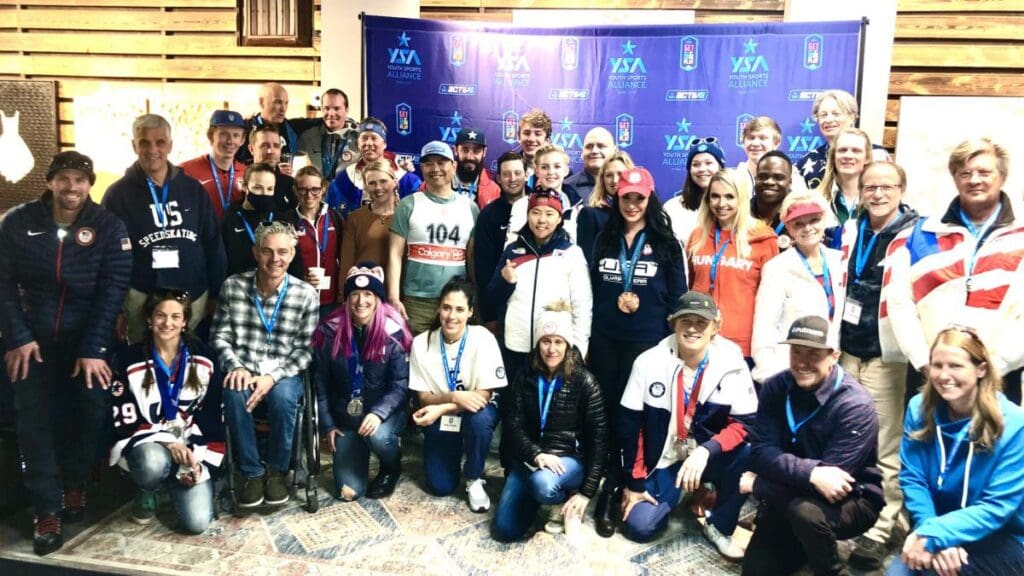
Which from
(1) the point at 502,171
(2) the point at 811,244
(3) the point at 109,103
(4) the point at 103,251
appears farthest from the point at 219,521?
(3) the point at 109,103

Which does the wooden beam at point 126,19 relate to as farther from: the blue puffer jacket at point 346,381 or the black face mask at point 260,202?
the blue puffer jacket at point 346,381

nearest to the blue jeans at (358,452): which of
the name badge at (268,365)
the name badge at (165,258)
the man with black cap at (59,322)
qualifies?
the name badge at (268,365)

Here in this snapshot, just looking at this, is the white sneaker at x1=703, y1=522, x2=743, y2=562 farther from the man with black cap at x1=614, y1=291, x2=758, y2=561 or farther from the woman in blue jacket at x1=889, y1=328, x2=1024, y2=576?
the woman in blue jacket at x1=889, y1=328, x2=1024, y2=576

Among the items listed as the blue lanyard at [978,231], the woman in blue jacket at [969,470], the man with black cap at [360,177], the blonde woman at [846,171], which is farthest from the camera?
the man with black cap at [360,177]

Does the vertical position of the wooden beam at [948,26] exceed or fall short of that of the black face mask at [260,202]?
it exceeds it

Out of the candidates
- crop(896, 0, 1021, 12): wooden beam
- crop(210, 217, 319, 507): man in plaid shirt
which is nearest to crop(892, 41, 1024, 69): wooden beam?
crop(896, 0, 1021, 12): wooden beam

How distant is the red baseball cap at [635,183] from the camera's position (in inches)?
120

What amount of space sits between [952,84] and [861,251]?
3.14 m

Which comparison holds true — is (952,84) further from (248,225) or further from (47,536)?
(47,536)

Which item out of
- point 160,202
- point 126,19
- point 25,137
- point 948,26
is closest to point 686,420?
point 160,202

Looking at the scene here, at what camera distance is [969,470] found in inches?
85.5

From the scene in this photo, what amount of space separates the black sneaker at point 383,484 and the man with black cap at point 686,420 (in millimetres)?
1117

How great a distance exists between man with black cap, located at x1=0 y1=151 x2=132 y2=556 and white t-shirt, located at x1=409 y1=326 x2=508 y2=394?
133 cm

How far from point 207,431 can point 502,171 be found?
184 centimetres
